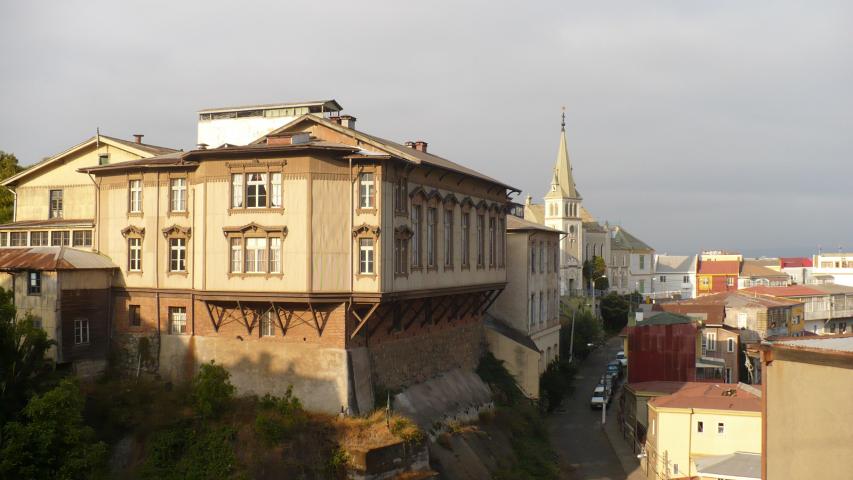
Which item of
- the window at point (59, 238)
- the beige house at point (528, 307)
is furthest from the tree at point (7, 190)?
A: the beige house at point (528, 307)

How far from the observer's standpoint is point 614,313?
101 meters

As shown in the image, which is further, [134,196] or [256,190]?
[134,196]

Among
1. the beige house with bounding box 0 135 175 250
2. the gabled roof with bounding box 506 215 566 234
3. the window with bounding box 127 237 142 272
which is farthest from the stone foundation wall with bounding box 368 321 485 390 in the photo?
the beige house with bounding box 0 135 175 250

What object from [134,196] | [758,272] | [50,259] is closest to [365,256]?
[134,196]

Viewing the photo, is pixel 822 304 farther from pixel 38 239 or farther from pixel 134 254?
pixel 38 239

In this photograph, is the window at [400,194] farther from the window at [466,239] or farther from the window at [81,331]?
the window at [81,331]

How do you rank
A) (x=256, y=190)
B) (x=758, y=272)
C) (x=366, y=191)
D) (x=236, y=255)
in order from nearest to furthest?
(x=366, y=191) < (x=256, y=190) < (x=236, y=255) < (x=758, y=272)

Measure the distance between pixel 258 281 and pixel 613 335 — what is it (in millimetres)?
73280

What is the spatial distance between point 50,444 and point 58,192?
20.0 m

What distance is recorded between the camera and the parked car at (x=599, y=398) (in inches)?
2236

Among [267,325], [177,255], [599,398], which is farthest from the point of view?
[599,398]

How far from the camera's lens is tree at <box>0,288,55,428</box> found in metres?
25.3

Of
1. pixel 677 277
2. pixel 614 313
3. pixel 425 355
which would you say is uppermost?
pixel 677 277

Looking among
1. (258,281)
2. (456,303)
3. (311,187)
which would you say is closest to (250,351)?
(258,281)
